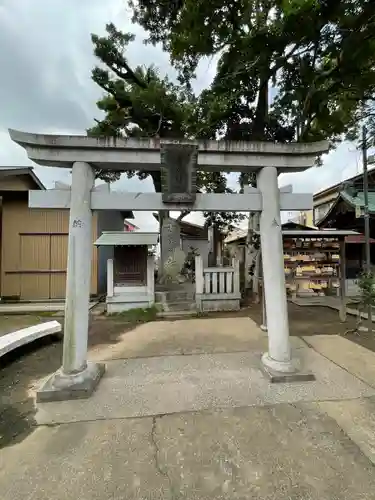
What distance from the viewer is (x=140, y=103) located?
10.9 m

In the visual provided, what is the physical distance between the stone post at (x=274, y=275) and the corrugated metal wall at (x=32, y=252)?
781 centimetres

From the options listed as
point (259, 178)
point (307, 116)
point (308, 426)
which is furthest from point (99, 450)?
point (307, 116)

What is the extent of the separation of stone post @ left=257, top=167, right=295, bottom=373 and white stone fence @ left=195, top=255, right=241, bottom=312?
4459 mm

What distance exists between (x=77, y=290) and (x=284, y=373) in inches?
115

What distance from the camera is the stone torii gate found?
11.3 ft

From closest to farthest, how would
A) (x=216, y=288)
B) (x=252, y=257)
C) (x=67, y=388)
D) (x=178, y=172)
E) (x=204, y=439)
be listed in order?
1. (x=204, y=439)
2. (x=67, y=388)
3. (x=178, y=172)
4. (x=216, y=288)
5. (x=252, y=257)

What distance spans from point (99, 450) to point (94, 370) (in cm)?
150

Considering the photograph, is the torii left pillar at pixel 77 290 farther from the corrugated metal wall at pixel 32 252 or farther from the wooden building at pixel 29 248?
the wooden building at pixel 29 248

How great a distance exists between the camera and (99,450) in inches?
93.4

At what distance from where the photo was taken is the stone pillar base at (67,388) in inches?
127

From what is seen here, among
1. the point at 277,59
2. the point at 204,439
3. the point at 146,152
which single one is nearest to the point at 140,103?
the point at 277,59

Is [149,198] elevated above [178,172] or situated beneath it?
situated beneath

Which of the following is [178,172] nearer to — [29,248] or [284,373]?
[284,373]

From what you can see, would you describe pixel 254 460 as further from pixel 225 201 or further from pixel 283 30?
pixel 283 30
